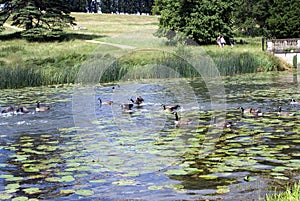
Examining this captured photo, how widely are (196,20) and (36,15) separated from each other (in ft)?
52.6

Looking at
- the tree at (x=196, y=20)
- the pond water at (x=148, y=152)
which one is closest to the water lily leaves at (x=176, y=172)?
the pond water at (x=148, y=152)

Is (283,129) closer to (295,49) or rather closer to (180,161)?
(180,161)

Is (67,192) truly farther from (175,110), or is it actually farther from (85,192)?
(175,110)

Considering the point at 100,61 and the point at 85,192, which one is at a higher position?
the point at 100,61

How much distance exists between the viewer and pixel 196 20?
1870 inches

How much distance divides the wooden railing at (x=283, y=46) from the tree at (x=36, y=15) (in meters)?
20.9

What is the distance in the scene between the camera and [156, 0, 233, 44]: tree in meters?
47.8

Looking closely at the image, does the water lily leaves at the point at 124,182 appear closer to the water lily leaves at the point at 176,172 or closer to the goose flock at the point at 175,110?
the water lily leaves at the point at 176,172

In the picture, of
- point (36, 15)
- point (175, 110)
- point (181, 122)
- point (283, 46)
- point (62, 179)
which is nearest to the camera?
point (62, 179)

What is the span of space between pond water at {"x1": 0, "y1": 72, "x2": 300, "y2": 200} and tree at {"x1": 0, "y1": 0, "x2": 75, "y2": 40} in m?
31.9

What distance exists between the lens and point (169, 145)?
33.6 feet

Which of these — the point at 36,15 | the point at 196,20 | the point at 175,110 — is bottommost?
the point at 175,110

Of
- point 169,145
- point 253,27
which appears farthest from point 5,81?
point 253,27

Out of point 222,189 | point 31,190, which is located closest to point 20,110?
point 31,190
